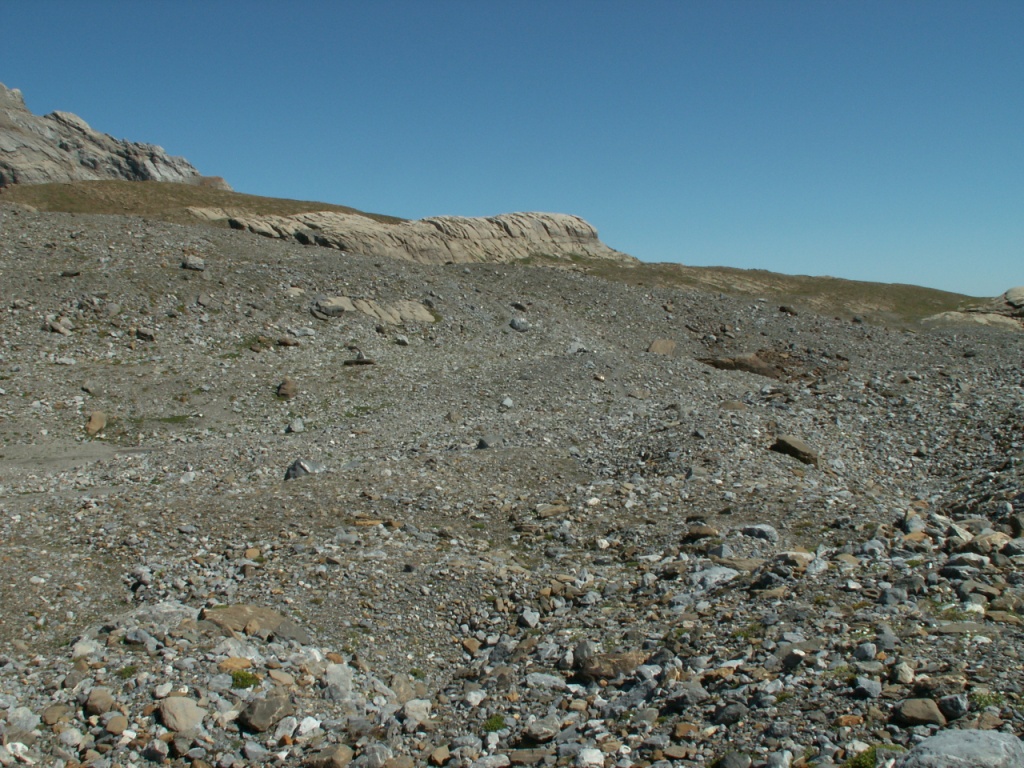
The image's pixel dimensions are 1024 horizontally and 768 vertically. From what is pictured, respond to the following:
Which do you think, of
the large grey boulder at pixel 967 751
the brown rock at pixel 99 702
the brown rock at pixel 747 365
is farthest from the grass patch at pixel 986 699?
the brown rock at pixel 747 365

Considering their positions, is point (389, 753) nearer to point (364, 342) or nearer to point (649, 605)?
point (649, 605)

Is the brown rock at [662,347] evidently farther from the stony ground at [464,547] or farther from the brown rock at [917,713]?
the brown rock at [917,713]

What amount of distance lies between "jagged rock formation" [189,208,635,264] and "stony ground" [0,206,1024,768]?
50.1ft

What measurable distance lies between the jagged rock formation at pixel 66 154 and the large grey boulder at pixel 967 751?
253 ft

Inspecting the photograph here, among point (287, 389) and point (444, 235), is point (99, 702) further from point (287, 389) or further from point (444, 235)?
point (444, 235)

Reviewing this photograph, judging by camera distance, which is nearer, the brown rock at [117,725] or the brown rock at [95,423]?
the brown rock at [117,725]

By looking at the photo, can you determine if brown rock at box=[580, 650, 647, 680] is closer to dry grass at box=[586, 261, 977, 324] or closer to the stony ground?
the stony ground

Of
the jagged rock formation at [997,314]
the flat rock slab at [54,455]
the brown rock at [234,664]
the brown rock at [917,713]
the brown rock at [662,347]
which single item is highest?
the jagged rock formation at [997,314]

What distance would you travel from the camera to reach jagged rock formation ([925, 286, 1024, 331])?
1779 inches

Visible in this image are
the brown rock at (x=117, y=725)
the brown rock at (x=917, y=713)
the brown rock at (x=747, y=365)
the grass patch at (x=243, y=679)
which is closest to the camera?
the brown rock at (x=917, y=713)

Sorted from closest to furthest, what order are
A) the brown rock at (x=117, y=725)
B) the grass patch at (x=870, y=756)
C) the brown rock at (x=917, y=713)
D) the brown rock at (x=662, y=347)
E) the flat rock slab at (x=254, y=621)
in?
the grass patch at (x=870, y=756) → the brown rock at (x=917, y=713) → the brown rock at (x=117, y=725) → the flat rock slab at (x=254, y=621) → the brown rock at (x=662, y=347)

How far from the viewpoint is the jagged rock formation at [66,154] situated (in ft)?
226

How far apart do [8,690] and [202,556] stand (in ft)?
11.3

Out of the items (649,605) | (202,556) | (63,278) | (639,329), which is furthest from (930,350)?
(63,278)
